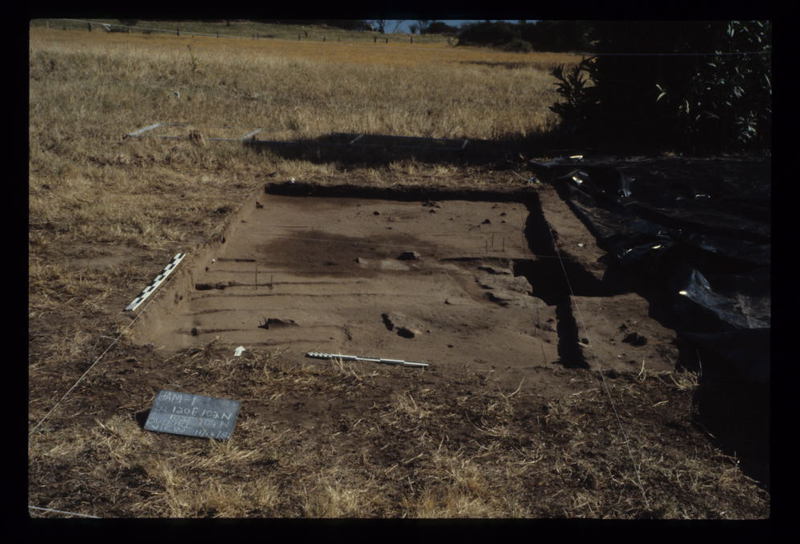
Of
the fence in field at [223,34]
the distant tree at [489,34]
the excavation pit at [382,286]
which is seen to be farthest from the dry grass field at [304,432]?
the distant tree at [489,34]

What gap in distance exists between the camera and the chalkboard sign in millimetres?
3564

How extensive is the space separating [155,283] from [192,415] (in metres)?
1.98

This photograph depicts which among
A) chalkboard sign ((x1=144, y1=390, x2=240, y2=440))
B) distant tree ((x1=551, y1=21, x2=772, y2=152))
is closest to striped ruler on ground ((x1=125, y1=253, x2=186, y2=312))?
chalkboard sign ((x1=144, y1=390, x2=240, y2=440))

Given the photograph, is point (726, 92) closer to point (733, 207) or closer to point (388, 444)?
point (733, 207)

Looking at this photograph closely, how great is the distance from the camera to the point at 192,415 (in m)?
3.65

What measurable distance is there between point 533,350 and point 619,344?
56 cm

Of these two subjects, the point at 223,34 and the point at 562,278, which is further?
the point at 223,34

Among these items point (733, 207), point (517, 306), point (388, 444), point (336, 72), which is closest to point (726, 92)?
point (733, 207)

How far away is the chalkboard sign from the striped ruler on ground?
4.50 ft

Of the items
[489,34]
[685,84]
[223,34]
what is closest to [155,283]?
[685,84]

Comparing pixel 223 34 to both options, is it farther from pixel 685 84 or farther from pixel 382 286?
pixel 382 286

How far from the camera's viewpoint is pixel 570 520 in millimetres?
2787

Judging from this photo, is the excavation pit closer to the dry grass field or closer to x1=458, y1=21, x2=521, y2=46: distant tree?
the dry grass field

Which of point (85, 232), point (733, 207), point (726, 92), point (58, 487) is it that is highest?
point (726, 92)
